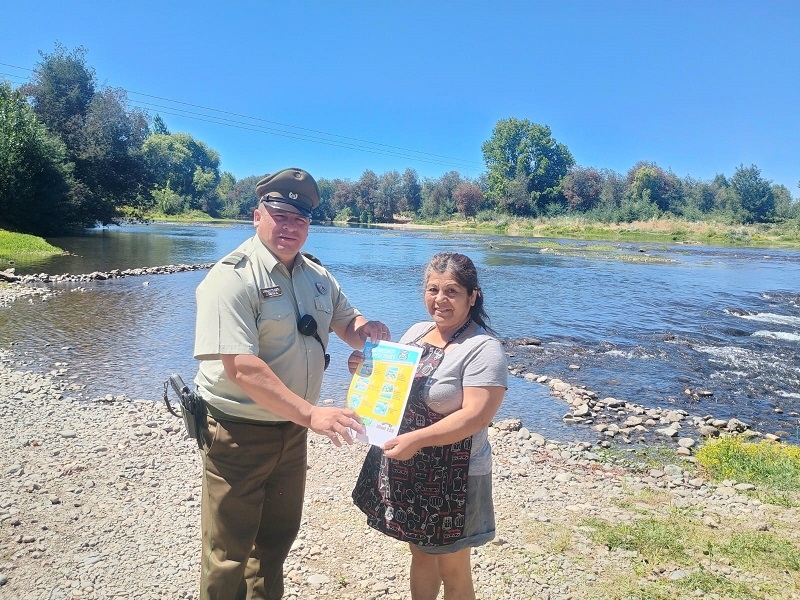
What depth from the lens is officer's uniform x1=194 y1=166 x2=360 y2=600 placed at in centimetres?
295

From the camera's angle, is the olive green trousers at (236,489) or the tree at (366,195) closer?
the olive green trousers at (236,489)

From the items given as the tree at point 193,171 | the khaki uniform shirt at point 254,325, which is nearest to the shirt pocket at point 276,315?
the khaki uniform shirt at point 254,325

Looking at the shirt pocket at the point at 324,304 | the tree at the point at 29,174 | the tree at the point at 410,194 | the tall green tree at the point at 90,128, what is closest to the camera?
the shirt pocket at the point at 324,304

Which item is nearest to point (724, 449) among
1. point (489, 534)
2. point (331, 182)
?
point (489, 534)

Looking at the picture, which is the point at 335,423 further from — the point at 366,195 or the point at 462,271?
the point at 366,195

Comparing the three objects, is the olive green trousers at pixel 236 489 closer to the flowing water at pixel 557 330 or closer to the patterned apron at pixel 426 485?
the patterned apron at pixel 426 485

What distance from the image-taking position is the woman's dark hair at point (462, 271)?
10.4 ft

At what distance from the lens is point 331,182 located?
13888 cm

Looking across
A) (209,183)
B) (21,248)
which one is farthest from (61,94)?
(209,183)

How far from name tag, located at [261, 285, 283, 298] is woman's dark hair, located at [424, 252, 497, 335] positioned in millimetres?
825

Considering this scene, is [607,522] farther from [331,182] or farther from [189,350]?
[331,182]

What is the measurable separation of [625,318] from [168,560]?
57.2ft

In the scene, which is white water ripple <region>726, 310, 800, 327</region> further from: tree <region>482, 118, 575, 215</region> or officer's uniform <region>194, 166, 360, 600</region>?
tree <region>482, 118, 575, 215</region>

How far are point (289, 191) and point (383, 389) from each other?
127 cm
